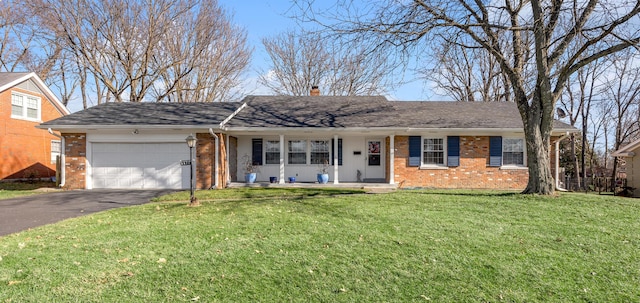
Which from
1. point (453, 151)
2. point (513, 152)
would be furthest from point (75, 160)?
point (513, 152)

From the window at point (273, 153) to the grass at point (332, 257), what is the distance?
7466 mm

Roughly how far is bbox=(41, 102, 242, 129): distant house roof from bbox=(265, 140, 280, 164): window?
2258mm

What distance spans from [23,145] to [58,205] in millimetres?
10662

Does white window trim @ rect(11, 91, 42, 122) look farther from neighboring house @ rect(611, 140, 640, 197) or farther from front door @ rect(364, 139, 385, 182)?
neighboring house @ rect(611, 140, 640, 197)

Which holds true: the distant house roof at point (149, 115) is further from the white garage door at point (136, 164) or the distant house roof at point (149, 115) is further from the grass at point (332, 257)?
the grass at point (332, 257)

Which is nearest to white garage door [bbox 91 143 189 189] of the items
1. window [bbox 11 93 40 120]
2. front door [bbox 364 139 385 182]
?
window [bbox 11 93 40 120]

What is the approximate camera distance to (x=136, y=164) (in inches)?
504

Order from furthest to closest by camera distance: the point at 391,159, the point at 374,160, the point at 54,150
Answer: the point at 54,150
the point at 374,160
the point at 391,159

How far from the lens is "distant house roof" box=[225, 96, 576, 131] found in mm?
13273

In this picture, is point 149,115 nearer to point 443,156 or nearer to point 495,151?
point 443,156

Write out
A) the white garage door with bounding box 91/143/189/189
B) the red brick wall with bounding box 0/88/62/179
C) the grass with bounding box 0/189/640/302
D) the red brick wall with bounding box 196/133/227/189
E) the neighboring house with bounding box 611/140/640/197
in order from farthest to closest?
the neighboring house with bounding box 611/140/640/197 < the red brick wall with bounding box 0/88/62/179 < the white garage door with bounding box 91/143/189/189 < the red brick wall with bounding box 196/133/227/189 < the grass with bounding box 0/189/640/302

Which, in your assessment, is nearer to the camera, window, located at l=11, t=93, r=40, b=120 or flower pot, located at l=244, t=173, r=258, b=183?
flower pot, located at l=244, t=173, r=258, b=183

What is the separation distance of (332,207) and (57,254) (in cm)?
517

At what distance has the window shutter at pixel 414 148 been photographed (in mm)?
13586
